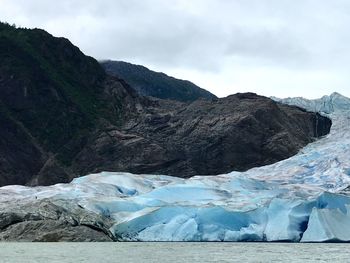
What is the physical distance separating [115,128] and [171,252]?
1743 inches

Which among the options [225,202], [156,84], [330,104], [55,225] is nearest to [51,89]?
[330,104]

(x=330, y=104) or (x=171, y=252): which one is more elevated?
(x=330, y=104)

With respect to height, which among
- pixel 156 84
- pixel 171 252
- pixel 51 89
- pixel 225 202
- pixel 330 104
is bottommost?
pixel 171 252

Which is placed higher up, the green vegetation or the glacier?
the green vegetation

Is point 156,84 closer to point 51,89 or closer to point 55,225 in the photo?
point 51,89

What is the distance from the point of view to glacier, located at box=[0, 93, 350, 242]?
42438 millimetres

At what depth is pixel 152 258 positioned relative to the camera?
106ft

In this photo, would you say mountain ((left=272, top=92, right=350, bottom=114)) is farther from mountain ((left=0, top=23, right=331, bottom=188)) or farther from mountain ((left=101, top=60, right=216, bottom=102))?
mountain ((left=101, top=60, right=216, bottom=102))

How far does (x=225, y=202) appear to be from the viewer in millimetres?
45500

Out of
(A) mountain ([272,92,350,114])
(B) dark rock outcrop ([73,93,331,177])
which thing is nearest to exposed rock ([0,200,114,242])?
(B) dark rock outcrop ([73,93,331,177])

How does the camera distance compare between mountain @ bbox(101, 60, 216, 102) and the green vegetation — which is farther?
mountain @ bbox(101, 60, 216, 102)

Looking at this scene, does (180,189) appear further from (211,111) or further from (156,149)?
(211,111)

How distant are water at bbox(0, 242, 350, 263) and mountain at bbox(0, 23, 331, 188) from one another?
2894cm

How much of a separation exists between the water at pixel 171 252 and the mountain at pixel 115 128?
28.9 metres
